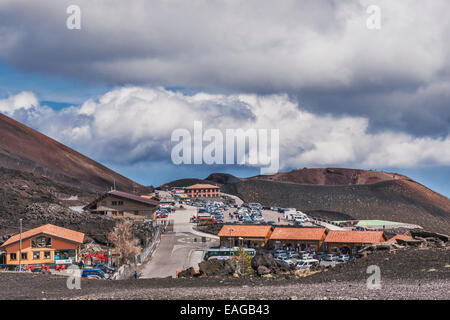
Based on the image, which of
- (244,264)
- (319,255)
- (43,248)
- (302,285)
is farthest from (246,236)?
(302,285)

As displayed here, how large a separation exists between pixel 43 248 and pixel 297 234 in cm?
2419

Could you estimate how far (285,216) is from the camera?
278 feet

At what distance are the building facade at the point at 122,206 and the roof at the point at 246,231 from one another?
86.3 feet

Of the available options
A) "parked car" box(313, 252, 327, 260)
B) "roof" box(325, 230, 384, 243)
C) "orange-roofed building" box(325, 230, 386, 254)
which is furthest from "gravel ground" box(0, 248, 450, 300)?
"roof" box(325, 230, 384, 243)

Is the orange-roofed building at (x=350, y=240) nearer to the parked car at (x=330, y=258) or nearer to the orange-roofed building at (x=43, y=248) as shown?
the parked car at (x=330, y=258)

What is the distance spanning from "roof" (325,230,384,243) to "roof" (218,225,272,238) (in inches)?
258

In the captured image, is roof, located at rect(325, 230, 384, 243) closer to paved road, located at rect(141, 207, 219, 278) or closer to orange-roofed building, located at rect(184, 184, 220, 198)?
paved road, located at rect(141, 207, 219, 278)

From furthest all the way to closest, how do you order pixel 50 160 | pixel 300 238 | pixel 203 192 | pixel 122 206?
pixel 50 160 → pixel 203 192 → pixel 122 206 → pixel 300 238

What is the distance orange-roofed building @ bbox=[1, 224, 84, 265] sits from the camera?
150 feet

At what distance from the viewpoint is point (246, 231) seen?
5644 centimetres

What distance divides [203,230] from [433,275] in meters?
47.0

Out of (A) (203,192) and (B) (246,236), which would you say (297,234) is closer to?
(B) (246,236)
